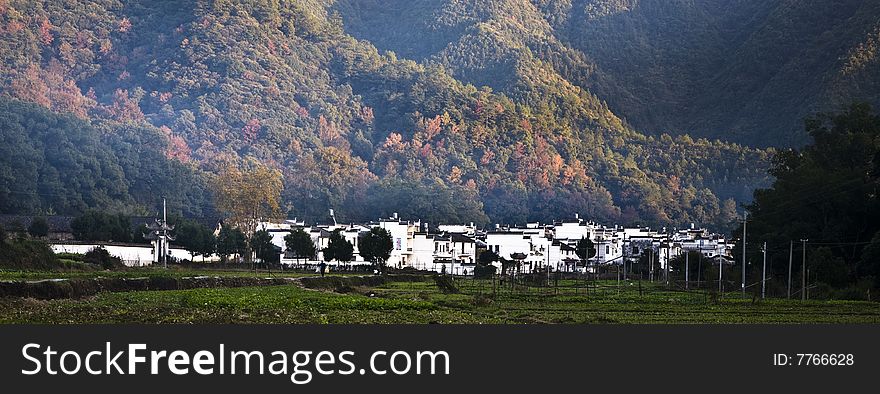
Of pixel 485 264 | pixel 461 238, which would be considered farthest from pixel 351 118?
pixel 485 264

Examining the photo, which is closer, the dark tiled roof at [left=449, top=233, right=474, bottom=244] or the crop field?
the crop field

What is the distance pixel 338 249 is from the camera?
93.0 meters

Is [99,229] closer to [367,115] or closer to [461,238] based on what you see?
[461,238]

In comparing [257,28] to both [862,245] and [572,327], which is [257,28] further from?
[572,327]

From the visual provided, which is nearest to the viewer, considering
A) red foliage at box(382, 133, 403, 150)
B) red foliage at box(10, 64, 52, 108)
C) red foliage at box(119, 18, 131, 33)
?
red foliage at box(10, 64, 52, 108)

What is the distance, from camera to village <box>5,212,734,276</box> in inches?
3693

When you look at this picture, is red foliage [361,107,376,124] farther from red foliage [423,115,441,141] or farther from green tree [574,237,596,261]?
green tree [574,237,596,261]

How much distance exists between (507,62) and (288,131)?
144 feet

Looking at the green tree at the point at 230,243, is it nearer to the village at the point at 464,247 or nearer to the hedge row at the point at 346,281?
the village at the point at 464,247

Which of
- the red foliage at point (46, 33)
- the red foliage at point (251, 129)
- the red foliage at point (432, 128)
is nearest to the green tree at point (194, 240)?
the red foliage at point (251, 129)

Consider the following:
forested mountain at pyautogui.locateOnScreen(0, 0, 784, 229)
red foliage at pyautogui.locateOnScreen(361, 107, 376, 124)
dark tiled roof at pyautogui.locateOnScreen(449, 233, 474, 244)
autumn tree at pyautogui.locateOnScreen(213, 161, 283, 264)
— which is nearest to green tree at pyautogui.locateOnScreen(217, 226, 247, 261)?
autumn tree at pyautogui.locateOnScreen(213, 161, 283, 264)

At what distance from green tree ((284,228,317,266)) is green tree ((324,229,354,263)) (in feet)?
3.46

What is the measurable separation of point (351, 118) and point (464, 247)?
7135 centimetres

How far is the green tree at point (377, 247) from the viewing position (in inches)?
3671
